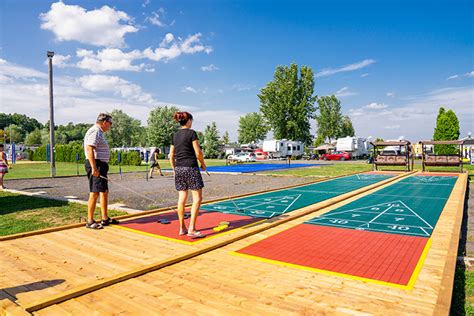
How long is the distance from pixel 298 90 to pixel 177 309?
164ft

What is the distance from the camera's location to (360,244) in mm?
3928

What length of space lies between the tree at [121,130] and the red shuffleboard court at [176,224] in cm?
6003

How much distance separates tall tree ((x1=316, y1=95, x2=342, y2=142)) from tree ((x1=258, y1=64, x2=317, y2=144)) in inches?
887

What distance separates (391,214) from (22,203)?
27.3ft

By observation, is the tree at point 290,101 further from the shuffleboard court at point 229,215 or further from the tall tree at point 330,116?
the shuffleboard court at point 229,215

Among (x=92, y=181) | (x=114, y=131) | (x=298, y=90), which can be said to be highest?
(x=298, y=90)

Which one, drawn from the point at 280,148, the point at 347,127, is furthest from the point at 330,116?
the point at 280,148

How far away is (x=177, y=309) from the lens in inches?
87.9

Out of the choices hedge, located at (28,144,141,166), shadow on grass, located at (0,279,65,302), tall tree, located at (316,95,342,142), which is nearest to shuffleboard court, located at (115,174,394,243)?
shadow on grass, located at (0,279,65,302)

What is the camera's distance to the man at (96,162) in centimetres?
437

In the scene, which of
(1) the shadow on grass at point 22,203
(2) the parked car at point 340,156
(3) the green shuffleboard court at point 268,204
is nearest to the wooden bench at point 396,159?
(3) the green shuffleboard court at point 268,204

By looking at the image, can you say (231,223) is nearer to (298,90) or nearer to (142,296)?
(142,296)

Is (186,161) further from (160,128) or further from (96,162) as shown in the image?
(160,128)

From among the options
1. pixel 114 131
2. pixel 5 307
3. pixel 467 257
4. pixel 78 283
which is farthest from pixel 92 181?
pixel 114 131
